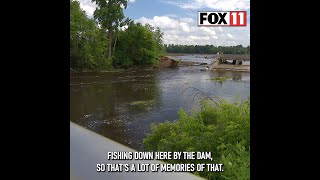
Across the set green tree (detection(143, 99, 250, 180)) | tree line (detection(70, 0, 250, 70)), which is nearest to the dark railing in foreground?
green tree (detection(143, 99, 250, 180))

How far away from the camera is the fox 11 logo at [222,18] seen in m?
2.17

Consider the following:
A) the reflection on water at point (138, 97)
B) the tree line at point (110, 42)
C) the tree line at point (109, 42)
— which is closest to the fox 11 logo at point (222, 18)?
the reflection on water at point (138, 97)

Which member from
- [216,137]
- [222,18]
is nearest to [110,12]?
[216,137]

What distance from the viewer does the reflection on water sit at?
5.39 m

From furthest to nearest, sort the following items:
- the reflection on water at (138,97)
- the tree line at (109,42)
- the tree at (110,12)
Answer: the tree line at (109,42) < the tree at (110,12) < the reflection on water at (138,97)

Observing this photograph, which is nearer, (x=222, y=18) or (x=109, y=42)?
(x=222, y=18)

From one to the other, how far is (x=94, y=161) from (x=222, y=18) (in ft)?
3.73

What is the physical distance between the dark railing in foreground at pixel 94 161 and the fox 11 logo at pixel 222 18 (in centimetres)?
89

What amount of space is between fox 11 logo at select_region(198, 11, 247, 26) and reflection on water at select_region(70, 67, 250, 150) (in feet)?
7.63

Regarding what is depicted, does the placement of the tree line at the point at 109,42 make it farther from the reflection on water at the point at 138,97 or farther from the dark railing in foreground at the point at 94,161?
the dark railing in foreground at the point at 94,161

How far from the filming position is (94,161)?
6.78 feet

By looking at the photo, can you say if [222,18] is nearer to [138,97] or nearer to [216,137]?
[216,137]

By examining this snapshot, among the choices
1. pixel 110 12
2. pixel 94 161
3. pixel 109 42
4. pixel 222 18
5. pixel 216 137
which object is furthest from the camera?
pixel 109 42
